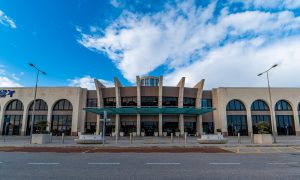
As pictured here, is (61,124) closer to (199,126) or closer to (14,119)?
(14,119)

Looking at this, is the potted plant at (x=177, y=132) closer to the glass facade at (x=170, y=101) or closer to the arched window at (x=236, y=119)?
the glass facade at (x=170, y=101)

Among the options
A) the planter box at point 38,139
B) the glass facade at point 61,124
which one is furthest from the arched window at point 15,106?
the planter box at point 38,139

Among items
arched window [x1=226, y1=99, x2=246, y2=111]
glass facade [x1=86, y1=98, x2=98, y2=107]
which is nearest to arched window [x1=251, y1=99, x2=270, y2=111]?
arched window [x1=226, y1=99, x2=246, y2=111]

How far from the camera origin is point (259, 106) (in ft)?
136

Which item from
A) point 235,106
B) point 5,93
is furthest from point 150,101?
point 5,93

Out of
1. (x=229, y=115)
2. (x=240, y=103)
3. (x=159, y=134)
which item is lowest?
(x=159, y=134)

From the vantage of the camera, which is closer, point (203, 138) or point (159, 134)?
point (203, 138)

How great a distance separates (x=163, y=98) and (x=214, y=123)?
12.1 m

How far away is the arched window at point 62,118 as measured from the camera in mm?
40997

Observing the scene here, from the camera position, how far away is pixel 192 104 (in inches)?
1614

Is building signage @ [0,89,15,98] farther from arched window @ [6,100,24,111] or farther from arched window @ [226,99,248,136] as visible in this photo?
arched window @ [226,99,248,136]

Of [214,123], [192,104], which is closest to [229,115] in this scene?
[214,123]

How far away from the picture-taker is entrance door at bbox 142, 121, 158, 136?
39.5 metres

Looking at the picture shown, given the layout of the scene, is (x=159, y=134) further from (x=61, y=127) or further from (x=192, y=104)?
(x=61, y=127)
